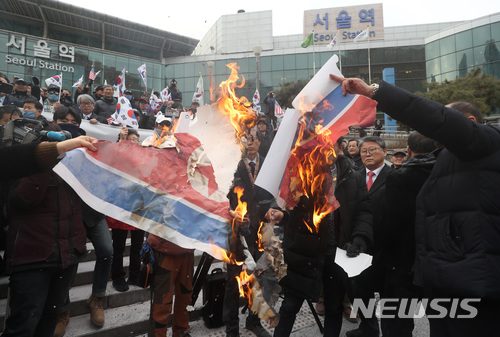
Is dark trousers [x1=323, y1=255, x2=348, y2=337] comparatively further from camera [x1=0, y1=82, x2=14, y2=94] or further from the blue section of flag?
camera [x1=0, y1=82, x2=14, y2=94]

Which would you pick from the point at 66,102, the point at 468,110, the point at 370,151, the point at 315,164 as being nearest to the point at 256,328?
the point at 315,164

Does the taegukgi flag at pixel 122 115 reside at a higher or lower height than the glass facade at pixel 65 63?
lower

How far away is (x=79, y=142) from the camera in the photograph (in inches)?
84.8

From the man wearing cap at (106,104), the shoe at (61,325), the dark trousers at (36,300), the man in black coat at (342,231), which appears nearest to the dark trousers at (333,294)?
the man in black coat at (342,231)

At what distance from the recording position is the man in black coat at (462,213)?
5.25 ft

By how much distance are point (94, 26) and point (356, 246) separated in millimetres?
35775

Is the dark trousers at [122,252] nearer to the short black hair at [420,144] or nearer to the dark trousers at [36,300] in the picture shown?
the dark trousers at [36,300]

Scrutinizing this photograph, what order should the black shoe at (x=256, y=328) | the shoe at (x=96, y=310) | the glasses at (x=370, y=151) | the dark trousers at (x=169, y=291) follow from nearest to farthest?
the dark trousers at (x=169, y=291), the shoe at (x=96, y=310), the black shoe at (x=256, y=328), the glasses at (x=370, y=151)

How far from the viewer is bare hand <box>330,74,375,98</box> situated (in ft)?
6.72

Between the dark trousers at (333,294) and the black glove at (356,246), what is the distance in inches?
12.3

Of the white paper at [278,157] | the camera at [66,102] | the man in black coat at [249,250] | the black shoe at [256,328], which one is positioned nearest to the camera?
the white paper at [278,157]

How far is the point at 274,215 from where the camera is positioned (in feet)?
8.92

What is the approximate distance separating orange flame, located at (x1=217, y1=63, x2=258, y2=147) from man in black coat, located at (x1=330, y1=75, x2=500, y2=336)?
109 centimetres

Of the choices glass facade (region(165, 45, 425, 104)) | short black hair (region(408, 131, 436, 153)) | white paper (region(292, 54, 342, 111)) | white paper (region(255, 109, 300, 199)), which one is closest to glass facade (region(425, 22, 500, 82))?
glass facade (region(165, 45, 425, 104))
